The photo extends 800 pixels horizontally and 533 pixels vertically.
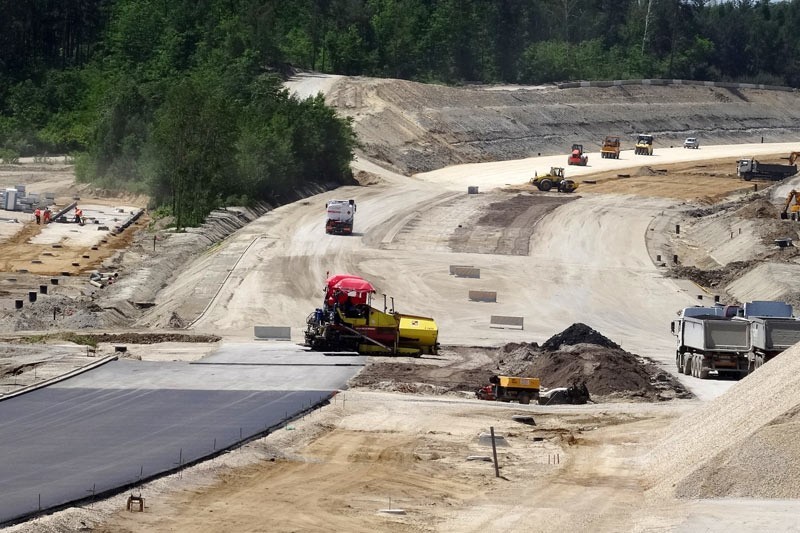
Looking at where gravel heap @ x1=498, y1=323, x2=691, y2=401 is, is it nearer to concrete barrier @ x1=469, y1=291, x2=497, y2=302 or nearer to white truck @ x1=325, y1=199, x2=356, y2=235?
concrete barrier @ x1=469, y1=291, x2=497, y2=302

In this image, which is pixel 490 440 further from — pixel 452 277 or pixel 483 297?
pixel 452 277

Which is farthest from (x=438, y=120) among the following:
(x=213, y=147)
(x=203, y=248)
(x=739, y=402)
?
(x=739, y=402)

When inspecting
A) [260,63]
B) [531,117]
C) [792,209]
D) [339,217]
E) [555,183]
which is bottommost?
[339,217]

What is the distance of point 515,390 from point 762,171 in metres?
68.5

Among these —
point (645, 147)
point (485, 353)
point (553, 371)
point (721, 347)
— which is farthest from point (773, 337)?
point (645, 147)

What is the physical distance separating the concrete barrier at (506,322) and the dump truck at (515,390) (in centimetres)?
1672

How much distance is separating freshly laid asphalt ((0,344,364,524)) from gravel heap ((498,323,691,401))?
5730 mm

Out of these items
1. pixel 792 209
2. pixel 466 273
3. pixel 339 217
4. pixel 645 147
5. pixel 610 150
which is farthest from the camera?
pixel 645 147

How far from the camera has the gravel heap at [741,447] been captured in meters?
24.5

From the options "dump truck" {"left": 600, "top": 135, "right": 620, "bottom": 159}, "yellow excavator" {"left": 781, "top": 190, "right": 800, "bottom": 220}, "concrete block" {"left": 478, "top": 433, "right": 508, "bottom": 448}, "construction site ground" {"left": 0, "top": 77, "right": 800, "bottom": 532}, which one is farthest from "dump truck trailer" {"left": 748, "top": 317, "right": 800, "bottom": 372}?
"dump truck" {"left": 600, "top": 135, "right": 620, "bottom": 159}

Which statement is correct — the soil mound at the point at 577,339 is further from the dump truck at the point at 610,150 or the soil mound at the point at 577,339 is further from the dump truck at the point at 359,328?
the dump truck at the point at 610,150

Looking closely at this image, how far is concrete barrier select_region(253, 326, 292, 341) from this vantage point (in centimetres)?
4919

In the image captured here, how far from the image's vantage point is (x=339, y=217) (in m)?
71.6

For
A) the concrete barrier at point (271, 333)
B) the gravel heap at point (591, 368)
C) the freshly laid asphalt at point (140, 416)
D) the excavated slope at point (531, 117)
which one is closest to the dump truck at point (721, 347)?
the gravel heap at point (591, 368)
